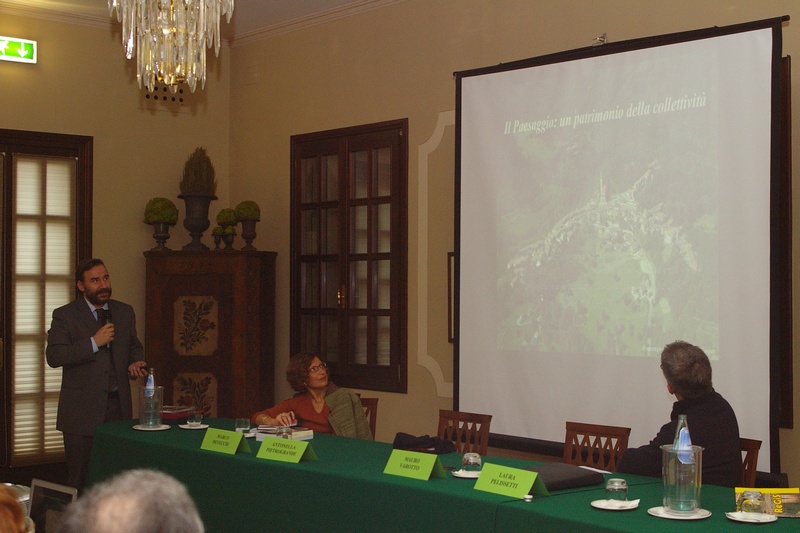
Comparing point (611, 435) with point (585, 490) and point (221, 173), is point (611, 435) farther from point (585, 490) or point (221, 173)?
point (221, 173)

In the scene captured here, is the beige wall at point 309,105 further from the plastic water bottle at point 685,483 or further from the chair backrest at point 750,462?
the plastic water bottle at point 685,483

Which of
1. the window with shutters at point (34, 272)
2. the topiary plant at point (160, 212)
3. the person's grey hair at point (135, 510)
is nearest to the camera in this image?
the person's grey hair at point (135, 510)

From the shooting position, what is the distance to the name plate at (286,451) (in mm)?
3703

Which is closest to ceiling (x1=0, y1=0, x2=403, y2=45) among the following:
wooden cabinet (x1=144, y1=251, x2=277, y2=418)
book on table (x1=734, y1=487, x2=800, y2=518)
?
wooden cabinet (x1=144, y1=251, x2=277, y2=418)

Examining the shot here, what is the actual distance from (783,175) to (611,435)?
172 cm

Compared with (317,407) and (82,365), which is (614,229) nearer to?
(317,407)

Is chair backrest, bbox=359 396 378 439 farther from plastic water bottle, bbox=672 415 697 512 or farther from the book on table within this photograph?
the book on table

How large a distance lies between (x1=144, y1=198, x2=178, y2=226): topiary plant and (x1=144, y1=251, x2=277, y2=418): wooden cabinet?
296 millimetres

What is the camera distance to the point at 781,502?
2717mm

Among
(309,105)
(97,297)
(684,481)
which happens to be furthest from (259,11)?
(684,481)

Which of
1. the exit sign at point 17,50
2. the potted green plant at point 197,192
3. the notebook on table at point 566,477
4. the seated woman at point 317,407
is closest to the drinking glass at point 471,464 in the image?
the notebook on table at point 566,477

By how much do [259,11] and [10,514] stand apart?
649 centimetres

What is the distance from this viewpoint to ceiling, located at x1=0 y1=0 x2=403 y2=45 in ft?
23.2

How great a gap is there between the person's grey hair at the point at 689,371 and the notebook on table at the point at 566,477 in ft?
1.77
